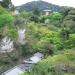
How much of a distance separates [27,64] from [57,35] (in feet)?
23.7

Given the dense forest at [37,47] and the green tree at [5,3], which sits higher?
the green tree at [5,3]

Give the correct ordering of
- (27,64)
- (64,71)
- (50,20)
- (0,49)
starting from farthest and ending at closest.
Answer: (50,20) < (0,49) < (27,64) < (64,71)

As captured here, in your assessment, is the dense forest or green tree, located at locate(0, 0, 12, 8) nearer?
the dense forest

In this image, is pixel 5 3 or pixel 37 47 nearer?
pixel 37 47

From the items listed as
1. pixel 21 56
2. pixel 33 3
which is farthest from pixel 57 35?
pixel 33 3

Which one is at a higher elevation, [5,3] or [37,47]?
[5,3]

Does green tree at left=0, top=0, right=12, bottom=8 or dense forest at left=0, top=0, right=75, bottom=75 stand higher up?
green tree at left=0, top=0, right=12, bottom=8

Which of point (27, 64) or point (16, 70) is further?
point (27, 64)

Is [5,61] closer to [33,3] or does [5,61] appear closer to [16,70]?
[16,70]

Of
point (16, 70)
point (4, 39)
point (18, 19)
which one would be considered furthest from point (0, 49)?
point (18, 19)

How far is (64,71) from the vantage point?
40.6 feet

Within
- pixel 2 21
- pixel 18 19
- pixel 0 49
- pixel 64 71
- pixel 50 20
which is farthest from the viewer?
pixel 50 20

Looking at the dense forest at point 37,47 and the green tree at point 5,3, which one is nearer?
the dense forest at point 37,47

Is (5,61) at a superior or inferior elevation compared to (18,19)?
inferior
